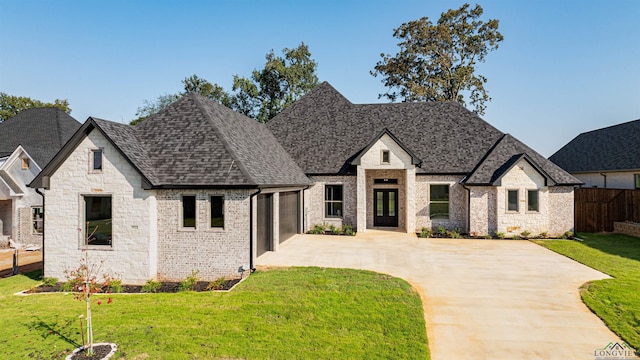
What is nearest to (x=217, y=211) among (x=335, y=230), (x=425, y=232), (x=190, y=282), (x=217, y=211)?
(x=217, y=211)

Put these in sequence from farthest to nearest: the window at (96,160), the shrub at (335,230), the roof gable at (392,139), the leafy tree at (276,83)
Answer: the leafy tree at (276,83) < the shrub at (335,230) < the roof gable at (392,139) < the window at (96,160)

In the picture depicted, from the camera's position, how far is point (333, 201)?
20.2 meters

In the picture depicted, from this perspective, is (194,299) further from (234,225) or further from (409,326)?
(409,326)

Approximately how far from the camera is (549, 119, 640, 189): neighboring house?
73.5 ft

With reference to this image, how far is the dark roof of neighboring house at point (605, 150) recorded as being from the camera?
23141mm

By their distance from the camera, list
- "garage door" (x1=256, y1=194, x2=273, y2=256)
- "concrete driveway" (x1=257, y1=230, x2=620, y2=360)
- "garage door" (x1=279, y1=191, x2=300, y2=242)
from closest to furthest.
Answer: "concrete driveway" (x1=257, y1=230, x2=620, y2=360), "garage door" (x1=256, y1=194, x2=273, y2=256), "garage door" (x1=279, y1=191, x2=300, y2=242)

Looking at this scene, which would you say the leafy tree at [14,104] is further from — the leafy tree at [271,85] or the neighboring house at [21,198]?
the neighboring house at [21,198]

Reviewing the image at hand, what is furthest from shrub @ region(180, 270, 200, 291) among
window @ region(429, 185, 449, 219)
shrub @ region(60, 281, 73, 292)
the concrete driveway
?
window @ region(429, 185, 449, 219)

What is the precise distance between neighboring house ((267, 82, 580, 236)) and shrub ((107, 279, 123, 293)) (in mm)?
10775

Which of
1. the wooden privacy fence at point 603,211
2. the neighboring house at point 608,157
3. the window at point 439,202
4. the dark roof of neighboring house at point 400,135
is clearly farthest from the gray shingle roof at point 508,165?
the neighboring house at point 608,157

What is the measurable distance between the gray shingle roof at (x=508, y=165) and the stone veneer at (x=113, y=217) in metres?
15.7

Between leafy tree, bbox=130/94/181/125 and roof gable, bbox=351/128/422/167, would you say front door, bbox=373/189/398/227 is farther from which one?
leafy tree, bbox=130/94/181/125

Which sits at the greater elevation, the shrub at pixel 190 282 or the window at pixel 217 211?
the window at pixel 217 211

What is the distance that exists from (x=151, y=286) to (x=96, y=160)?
4686 mm
